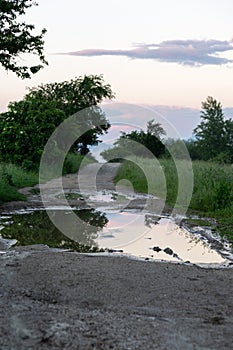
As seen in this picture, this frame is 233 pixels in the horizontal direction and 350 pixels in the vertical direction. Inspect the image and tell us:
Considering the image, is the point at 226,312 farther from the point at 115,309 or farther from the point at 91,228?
the point at 91,228

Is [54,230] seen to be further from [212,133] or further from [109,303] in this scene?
[212,133]

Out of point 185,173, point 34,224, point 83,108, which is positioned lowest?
point 34,224

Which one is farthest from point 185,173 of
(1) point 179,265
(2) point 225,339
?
(2) point 225,339

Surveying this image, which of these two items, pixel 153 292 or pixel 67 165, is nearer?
pixel 153 292

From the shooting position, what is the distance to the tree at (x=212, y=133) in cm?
7619

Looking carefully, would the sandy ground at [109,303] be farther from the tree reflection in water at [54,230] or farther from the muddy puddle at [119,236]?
the tree reflection in water at [54,230]

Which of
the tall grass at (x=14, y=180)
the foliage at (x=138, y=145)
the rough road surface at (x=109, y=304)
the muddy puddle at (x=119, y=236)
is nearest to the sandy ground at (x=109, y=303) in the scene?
the rough road surface at (x=109, y=304)

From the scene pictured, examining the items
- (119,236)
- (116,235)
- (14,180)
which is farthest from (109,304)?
(14,180)

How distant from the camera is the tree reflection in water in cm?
1093

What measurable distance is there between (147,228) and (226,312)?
7074mm

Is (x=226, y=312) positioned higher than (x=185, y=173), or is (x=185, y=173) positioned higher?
(x=185, y=173)

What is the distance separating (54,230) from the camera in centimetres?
1273

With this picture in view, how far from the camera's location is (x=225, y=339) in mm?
5066

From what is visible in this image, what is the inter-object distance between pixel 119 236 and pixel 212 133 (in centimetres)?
6882
